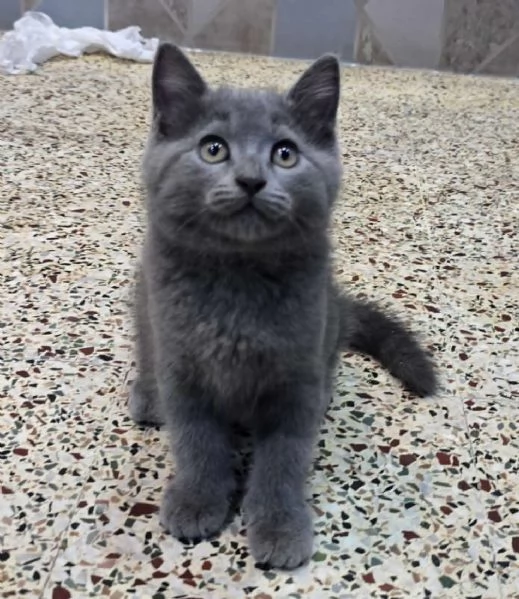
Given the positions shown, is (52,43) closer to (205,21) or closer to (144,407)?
(205,21)

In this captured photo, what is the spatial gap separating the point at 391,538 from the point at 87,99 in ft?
7.46

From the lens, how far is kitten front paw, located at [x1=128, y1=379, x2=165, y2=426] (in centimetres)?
119

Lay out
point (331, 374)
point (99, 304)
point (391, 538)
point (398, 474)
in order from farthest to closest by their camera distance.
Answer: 1. point (99, 304)
2. point (331, 374)
3. point (398, 474)
4. point (391, 538)

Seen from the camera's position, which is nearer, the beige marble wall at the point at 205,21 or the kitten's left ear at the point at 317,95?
the kitten's left ear at the point at 317,95

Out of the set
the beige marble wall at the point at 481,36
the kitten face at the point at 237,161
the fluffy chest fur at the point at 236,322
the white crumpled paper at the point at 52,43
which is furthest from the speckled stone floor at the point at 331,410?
the beige marble wall at the point at 481,36

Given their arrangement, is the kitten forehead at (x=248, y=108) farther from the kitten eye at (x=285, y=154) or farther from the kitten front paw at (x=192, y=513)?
the kitten front paw at (x=192, y=513)

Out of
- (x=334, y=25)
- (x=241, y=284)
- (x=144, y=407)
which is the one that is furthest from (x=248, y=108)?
(x=334, y=25)

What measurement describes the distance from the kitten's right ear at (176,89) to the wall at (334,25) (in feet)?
9.29

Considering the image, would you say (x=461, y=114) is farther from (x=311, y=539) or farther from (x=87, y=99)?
(x=311, y=539)

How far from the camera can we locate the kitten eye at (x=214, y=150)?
38.4 inches

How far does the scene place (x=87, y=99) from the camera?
2.86 meters

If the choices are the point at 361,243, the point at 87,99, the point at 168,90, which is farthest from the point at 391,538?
the point at 87,99

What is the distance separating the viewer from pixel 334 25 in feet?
12.3

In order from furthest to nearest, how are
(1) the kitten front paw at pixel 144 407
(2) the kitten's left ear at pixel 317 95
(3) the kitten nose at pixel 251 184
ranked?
(1) the kitten front paw at pixel 144 407 → (2) the kitten's left ear at pixel 317 95 → (3) the kitten nose at pixel 251 184
